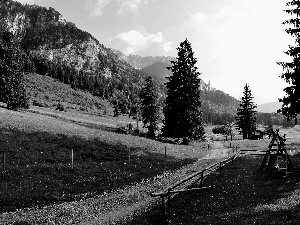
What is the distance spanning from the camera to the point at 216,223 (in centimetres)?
1227

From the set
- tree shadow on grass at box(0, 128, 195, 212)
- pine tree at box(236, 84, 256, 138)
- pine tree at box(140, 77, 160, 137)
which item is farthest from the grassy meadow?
pine tree at box(236, 84, 256, 138)

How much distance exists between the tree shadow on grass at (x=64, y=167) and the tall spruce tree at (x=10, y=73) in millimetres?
24049

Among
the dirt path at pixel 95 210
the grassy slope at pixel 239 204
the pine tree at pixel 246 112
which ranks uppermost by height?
the pine tree at pixel 246 112

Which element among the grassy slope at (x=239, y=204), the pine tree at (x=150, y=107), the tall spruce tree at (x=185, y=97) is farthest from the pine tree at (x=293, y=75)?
the pine tree at (x=150, y=107)

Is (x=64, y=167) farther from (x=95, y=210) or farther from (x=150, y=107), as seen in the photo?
(x=150, y=107)

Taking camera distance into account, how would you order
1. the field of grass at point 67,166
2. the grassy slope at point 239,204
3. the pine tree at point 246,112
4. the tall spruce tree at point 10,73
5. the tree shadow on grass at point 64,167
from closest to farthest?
the grassy slope at point 239,204 → the field of grass at point 67,166 → the tree shadow on grass at point 64,167 → the tall spruce tree at point 10,73 → the pine tree at point 246,112

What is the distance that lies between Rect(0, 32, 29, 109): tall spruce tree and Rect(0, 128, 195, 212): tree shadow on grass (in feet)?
78.9

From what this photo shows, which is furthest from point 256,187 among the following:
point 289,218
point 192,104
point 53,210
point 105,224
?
point 192,104

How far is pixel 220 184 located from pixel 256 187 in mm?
2742

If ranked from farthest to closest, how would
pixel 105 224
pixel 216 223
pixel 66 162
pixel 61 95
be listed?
1. pixel 61 95
2. pixel 66 162
3. pixel 105 224
4. pixel 216 223

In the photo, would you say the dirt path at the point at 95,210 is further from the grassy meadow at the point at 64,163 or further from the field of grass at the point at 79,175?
the grassy meadow at the point at 64,163

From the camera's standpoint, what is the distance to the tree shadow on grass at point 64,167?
61.7 ft

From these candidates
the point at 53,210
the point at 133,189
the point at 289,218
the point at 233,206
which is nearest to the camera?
the point at 289,218

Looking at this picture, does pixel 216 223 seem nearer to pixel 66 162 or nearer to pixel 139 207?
pixel 139 207
